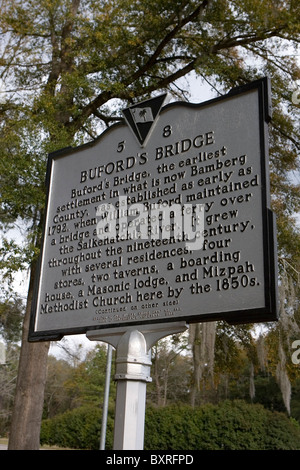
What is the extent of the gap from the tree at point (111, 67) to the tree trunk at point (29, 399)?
0.02 meters

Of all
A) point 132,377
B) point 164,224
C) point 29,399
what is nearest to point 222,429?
point 29,399

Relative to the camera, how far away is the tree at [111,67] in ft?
35.2

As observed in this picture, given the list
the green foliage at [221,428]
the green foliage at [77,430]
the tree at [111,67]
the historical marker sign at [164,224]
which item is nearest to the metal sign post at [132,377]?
the historical marker sign at [164,224]

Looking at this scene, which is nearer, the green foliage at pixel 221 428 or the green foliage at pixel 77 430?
the green foliage at pixel 221 428

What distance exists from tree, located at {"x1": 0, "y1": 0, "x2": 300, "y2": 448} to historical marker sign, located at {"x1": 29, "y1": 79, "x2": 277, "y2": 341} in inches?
205

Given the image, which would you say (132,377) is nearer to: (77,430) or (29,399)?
(29,399)

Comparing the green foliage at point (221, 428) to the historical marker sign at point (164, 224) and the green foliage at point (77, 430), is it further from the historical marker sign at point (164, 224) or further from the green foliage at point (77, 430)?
the historical marker sign at point (164, 224)

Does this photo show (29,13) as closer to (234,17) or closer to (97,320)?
(234,17)

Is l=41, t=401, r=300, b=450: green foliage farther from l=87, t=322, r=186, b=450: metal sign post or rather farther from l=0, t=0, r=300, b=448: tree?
l=87, t=322, r=186, b=450: metal sign post

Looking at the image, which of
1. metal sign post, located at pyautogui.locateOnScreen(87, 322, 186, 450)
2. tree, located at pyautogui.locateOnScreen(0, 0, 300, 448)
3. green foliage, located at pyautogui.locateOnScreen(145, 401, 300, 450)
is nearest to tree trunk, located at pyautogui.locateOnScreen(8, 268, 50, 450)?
tree, located at pyautogui.locateOnScreen(0, 0, 300, 448)

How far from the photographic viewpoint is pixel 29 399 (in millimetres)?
10609

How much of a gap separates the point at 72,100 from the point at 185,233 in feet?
28.3

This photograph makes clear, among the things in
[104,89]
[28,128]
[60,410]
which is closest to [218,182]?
[28,128]

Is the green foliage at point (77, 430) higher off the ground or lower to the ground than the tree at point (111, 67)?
lower
